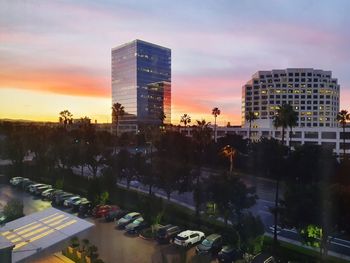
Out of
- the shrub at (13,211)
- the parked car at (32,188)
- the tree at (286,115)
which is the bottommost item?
the parked car at (32,188)

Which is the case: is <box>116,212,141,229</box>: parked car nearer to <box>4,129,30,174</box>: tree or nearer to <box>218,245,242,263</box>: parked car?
<box>218,245,242,263</box>: parked car

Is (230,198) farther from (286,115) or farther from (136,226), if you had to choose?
(286,115)

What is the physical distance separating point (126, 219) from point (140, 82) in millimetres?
66036

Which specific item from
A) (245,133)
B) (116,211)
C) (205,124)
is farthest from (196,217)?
(245,133)

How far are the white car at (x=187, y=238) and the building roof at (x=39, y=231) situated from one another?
3.18 metres

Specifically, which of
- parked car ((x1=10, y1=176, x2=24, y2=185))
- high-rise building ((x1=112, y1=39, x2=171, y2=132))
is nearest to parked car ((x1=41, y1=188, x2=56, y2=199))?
parked car ((x1=10, y1=176, x2=24, y2=185))

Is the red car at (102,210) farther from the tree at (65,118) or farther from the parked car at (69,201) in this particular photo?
the tree at (65,118)

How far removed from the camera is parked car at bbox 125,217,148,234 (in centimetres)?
1381

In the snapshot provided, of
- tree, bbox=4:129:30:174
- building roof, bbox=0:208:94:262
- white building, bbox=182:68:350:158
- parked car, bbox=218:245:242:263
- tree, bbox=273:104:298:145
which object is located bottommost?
parked car, bbox=218:245:242:263

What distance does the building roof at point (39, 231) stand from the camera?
27.8 ft

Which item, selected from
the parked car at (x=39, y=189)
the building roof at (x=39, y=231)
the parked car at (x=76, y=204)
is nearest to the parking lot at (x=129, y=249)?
the building roof at (x=39, y=231)

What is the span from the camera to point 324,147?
25.3 meters

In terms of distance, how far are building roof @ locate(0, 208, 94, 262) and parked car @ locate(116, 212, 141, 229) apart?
10.3 feet

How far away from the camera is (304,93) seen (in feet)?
234
